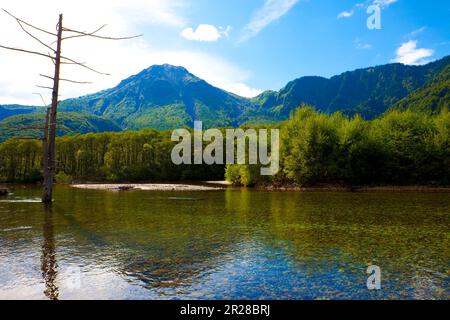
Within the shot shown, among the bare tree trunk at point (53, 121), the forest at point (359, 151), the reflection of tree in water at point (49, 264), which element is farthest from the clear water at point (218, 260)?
the forest at point (359, 151)

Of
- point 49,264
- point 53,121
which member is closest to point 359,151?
point 53,121

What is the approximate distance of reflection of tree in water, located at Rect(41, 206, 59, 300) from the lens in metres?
8.94

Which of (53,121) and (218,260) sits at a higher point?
(53,121)

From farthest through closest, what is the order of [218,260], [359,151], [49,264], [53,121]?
[359,151], [53,121], [218,260], [49,264]

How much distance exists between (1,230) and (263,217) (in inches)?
651

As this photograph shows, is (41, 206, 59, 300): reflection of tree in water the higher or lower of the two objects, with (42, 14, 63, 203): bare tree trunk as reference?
lower

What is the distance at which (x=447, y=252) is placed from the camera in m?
14.0

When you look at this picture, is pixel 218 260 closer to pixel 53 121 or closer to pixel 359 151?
pixel 53 121

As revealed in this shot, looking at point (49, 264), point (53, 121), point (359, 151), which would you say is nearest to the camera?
point (49, 264)

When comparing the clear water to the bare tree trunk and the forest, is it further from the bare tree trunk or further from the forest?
the forest

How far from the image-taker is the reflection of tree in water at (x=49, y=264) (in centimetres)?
894

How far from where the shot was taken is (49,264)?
11.6m

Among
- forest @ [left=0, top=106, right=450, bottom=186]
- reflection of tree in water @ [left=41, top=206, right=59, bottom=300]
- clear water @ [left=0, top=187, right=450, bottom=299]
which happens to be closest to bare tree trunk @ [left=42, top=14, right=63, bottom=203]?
clear water @ [left=0, top=187, right=450, bottom=299]
